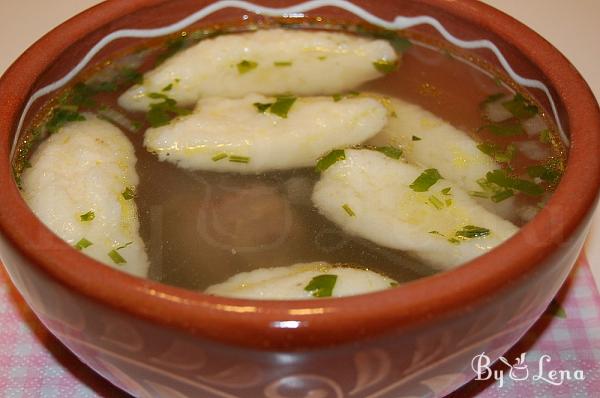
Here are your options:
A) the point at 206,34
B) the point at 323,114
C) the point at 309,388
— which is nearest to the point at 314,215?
the point at 323,114

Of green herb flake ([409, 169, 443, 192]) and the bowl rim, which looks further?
green herb flake ([409, 169, 443, 192])

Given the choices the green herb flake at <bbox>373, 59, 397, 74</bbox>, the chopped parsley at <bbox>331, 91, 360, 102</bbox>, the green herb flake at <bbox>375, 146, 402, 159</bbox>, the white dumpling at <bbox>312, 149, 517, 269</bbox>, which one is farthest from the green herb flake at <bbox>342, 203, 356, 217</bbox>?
the green herb flake at <bbox>373, 59, 397, 74</bbox>

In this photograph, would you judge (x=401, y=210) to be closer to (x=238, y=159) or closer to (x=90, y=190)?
(x=238, y=159)

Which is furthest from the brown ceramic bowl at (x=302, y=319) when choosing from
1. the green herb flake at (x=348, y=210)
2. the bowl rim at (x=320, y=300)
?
the green herb flake at (x=348, y=210)

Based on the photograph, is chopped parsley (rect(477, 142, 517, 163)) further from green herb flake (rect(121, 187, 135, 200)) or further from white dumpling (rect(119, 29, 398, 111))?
green herb flake (rect(121, 187, 135, 200))

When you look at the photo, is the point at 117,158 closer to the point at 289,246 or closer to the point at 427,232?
the point at 289,246

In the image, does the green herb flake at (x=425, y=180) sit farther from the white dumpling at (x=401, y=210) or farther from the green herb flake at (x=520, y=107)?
the green herb flake at (x=520, y=107)
